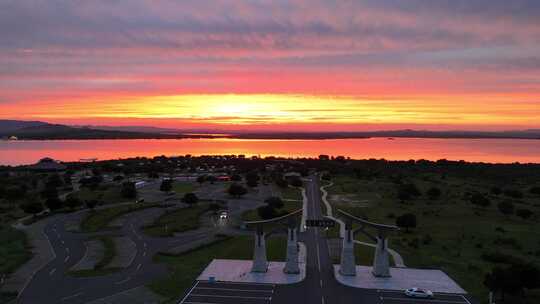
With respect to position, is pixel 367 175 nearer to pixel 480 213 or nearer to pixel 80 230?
pixel 480 213

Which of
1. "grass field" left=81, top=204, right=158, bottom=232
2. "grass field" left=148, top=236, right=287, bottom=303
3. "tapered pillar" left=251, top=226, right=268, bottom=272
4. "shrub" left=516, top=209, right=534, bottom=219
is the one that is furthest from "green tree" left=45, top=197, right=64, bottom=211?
"shrub" left=516, top=209, right=534, bottom=219

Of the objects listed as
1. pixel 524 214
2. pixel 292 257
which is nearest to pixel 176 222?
pixel 292 257

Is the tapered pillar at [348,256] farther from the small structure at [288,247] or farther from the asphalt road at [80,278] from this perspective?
the asphalt road at [80,278]

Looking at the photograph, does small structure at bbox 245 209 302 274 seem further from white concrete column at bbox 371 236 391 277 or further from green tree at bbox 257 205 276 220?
green tree at bbox 257 205 276 220

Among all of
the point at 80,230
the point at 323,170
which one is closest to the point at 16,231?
the point at 80,230

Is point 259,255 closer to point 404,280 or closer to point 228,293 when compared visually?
point 228,293

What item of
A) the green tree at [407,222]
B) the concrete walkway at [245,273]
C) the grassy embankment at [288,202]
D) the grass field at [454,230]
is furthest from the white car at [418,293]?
the grassy embankment at [288,202]

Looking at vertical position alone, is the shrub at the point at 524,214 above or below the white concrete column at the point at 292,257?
above
